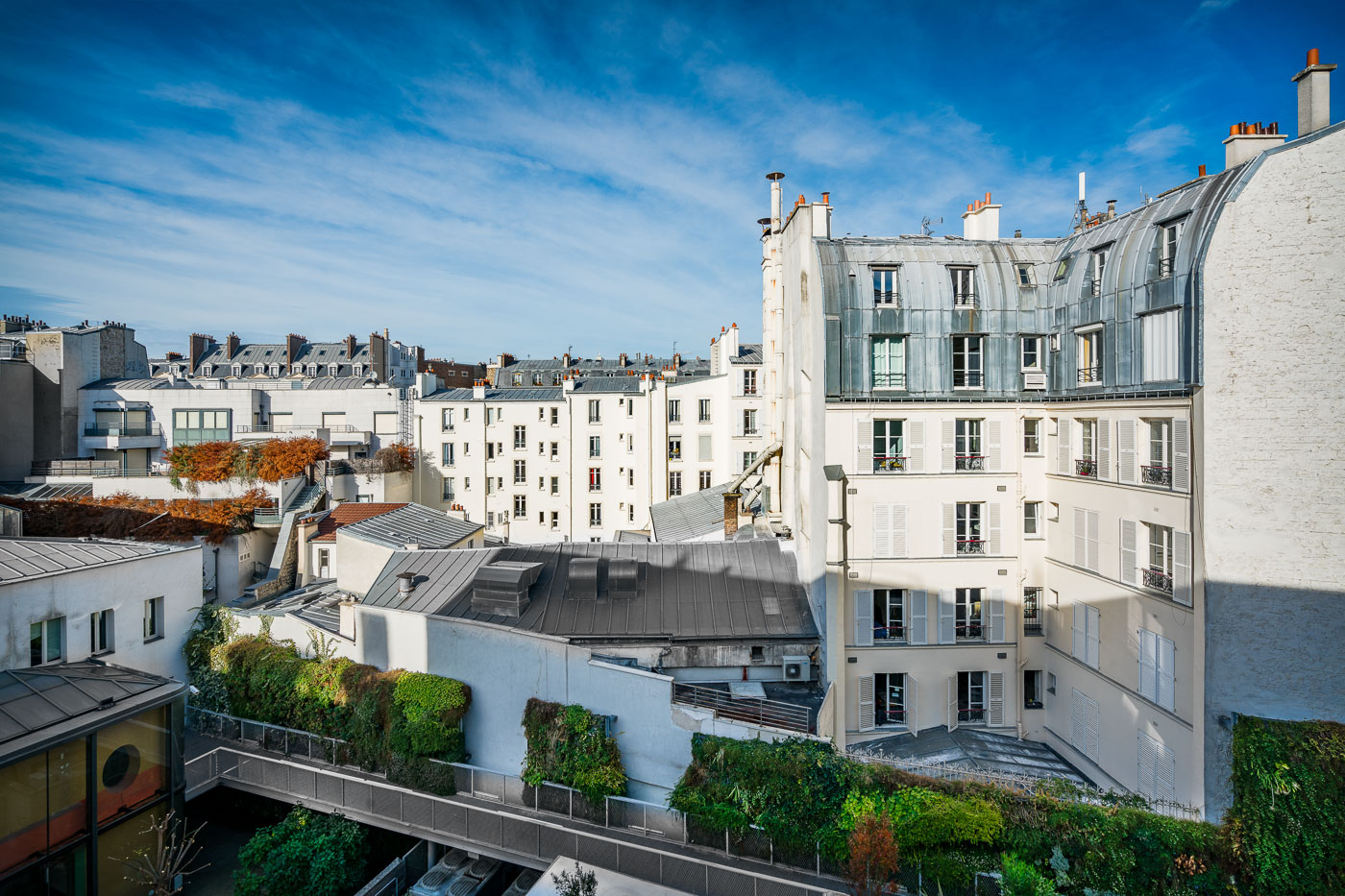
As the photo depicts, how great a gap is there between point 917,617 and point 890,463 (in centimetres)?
423

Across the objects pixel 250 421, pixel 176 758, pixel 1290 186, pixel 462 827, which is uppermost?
pixel 1290 186

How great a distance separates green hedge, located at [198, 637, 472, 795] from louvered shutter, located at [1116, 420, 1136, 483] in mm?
16736

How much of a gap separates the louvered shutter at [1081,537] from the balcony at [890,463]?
14.8ft

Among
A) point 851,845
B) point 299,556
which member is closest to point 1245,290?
point 851,845

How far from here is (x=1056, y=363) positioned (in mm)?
17969

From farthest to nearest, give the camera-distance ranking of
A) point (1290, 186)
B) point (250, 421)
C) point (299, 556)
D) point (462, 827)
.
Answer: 1. point (250, 421)
2. point (299, 556)
3. point (462, 827)
4. point (1290, 186)

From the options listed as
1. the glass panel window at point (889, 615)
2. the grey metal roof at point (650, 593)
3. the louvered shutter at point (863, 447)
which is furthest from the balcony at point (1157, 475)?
the grey metal roof at point (650, 593)

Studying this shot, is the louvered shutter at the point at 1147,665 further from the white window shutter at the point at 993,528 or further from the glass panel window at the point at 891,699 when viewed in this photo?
the glass panel window at the point at 891,699

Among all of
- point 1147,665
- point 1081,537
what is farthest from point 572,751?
point 1081,537

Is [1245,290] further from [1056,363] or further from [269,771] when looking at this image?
[269,771]

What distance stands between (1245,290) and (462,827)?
20322mm

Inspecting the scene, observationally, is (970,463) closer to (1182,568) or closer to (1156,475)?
(1156,475)

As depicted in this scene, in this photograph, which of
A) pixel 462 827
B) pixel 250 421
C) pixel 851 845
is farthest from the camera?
pixel 250 421

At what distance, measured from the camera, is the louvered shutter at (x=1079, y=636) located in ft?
55.2
